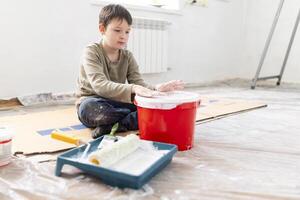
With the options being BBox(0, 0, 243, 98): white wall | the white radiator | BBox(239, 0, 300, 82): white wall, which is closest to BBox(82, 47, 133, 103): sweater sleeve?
BBox(0, 0, 243, 98): white wall

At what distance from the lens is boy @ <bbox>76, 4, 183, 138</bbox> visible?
118 cm

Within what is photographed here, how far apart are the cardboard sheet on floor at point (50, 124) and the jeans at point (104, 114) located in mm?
57

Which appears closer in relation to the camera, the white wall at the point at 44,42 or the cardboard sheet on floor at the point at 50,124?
the cardboard sheet on floor at the point at 50,124

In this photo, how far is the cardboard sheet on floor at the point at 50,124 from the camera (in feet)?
3.50

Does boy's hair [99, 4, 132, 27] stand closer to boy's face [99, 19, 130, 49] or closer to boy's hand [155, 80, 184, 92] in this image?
boy's face [99, 19, 130, 49]

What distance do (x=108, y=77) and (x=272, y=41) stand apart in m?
2.39

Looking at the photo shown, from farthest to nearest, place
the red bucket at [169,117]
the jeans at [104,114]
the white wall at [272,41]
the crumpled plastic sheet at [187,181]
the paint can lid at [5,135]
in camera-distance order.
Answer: the white wall at [272,41] < the jeans at [104,114] < the red bucket at [169,117] < the paint can lid at [5,135] < the crumpled plastic sheet at [187,181]

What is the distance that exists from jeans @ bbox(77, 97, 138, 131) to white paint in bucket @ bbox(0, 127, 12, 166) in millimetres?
363

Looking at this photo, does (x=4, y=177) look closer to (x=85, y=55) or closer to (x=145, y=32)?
(x=85, y=55)

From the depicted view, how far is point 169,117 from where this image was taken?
0.99 meters

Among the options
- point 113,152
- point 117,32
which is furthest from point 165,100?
point 117,32

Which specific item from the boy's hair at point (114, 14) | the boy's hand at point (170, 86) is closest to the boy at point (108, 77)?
the boy's hair at point (114, 14)

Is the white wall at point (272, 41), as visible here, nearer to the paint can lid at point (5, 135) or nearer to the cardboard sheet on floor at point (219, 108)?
the cardboard sheet on floor at point (219, 108)

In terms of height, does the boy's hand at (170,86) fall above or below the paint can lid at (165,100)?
above
